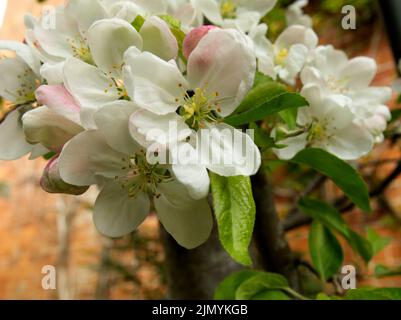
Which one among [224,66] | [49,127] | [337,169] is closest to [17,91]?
[49,127]

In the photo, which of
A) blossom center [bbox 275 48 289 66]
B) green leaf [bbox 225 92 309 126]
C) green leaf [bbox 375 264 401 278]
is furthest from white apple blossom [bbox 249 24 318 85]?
green leaf [bbox 375 264 401 278]

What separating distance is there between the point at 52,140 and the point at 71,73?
57 millimetres

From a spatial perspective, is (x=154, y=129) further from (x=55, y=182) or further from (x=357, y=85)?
(x=357, y=85)

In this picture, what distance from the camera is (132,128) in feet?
1.11

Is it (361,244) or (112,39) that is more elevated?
(112,39)

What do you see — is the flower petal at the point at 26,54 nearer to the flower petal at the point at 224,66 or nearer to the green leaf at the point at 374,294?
the flower petal at the point at 224,66

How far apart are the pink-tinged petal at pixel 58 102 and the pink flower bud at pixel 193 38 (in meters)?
0.10

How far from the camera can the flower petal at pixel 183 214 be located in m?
0.39

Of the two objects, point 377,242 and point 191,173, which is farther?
point 377,242

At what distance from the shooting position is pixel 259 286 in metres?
0.54

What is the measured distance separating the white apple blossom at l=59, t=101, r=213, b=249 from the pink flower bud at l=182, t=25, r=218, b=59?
7 cm

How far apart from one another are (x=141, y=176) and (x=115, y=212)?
4 cm
